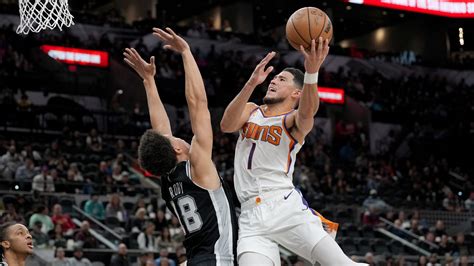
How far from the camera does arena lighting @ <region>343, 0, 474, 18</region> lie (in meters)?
18.9

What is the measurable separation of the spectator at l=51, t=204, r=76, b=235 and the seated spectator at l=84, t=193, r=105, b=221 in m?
1.06

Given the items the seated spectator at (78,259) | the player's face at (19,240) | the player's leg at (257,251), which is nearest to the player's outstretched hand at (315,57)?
the player's leg at (257,251)

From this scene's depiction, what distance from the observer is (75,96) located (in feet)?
82.4

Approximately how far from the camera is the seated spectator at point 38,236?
45.8ft

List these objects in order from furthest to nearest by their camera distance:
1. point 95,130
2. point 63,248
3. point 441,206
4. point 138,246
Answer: point 441,206, point 95,130, point 138,246, point 63,248

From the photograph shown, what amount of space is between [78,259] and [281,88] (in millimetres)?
7626

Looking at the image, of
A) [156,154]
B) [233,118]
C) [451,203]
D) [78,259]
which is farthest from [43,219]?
[451,203]

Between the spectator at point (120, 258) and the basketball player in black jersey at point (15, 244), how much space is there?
284 inches

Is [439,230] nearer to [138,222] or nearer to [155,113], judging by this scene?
[138,222]

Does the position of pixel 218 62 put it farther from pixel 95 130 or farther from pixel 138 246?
pixel 138 246

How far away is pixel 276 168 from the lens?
6.70m

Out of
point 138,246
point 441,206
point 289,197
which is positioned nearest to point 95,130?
point 138,246

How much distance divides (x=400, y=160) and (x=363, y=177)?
370 cm

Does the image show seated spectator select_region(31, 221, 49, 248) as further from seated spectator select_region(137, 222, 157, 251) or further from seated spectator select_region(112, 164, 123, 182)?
seated spectator select_region(112, 164, 123, 182)
